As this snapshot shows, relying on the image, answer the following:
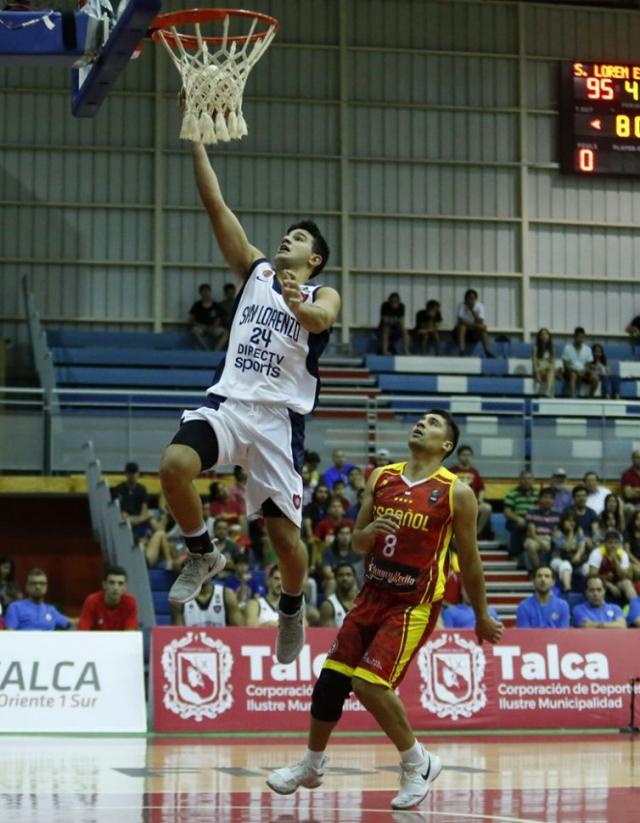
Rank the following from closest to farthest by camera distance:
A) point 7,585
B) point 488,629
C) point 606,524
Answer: point 488,629 → point 7,585 → point 606,524

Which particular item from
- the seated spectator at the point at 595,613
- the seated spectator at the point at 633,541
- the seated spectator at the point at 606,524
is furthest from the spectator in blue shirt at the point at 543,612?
the seated spectator at the point at 606,524

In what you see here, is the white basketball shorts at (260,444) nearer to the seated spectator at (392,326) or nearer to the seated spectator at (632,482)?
the seated spectator at (632,482)

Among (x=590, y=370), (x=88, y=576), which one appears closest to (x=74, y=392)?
(x=88, y=576)

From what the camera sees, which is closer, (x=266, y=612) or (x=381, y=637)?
(x=381, y=637)

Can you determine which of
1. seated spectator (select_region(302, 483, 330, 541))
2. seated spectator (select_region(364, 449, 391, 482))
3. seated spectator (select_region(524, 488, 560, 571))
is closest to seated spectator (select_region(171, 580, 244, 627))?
seated spectator (select_region(302, 483, 330, 541))

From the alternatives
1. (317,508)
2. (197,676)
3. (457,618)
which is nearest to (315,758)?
(197,676)

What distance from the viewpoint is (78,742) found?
1334 centimetres

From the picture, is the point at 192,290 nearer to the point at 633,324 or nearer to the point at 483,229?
the point at 483,229

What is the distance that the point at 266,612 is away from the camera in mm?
15727

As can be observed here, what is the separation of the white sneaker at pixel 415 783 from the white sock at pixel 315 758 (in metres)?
0.48

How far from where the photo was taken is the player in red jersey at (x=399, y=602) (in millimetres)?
9000

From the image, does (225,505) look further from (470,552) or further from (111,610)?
(470,552)

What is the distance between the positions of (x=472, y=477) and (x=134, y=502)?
168 inches

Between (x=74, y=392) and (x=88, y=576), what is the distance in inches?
116
